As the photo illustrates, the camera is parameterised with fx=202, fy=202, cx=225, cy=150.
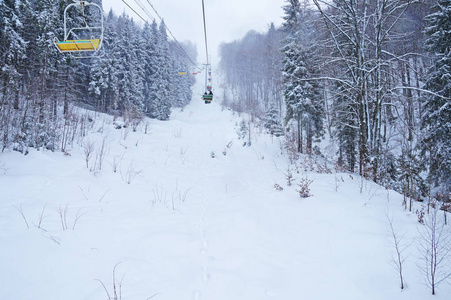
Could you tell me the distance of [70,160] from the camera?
18.3ft

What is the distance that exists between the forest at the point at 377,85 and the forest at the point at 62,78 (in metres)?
7.39

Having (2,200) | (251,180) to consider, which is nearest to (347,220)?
(251,180)

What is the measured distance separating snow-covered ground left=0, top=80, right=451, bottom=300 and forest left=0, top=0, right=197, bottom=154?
1.74 meters

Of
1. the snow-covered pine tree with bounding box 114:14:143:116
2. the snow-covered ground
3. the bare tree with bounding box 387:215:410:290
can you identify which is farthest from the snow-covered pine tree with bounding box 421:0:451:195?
the snow-covered pine tree with bounding box 114:14:143:116

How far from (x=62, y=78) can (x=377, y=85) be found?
70.1ft

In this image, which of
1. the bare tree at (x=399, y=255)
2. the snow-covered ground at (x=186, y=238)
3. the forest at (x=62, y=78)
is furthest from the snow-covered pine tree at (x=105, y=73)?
the bare tree at (x=399, y=255)

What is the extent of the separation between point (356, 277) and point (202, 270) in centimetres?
182

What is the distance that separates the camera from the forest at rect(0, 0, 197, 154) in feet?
20.3

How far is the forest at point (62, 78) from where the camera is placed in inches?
243

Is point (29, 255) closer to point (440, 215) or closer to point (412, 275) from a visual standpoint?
point (412, 275)

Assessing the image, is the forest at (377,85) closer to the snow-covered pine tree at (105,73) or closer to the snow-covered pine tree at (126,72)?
the snow-covered pine tree at (126,72)

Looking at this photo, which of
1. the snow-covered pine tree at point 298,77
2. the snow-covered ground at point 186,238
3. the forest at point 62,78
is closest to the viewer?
the snow-covered ground at point 186,238

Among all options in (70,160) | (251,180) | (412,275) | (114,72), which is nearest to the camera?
(412,275)

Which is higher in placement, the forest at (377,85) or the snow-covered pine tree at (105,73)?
the snow-covered pine tree at (105,73)
